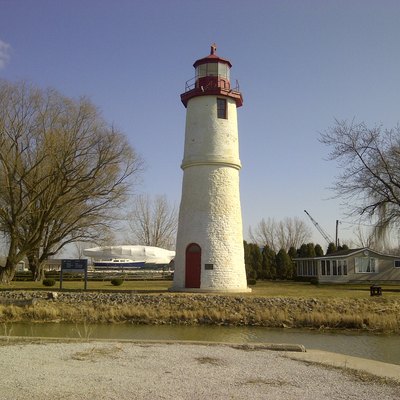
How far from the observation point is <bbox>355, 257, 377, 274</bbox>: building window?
4084 centimetres

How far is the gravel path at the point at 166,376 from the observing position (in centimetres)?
735

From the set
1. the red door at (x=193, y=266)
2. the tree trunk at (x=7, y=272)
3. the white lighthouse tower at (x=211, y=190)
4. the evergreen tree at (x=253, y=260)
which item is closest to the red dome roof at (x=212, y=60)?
the white lighthouse tower at (x=211, y=190)

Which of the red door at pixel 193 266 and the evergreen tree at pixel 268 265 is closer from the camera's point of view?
the red door at pixel 193 266

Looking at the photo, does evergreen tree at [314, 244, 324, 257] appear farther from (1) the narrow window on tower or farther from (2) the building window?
(1) the narrow window on tower

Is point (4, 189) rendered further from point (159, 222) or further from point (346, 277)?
point (159, 222)

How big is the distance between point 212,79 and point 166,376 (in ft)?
72.3

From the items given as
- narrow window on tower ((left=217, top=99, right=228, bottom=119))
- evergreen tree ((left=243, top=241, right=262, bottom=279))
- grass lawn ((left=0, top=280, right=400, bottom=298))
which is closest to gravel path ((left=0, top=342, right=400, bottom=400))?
grass lawn ((left=0, top=280, right=400, bottom=298))

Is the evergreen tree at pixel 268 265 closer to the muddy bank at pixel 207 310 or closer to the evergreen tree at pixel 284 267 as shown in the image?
the evergreen tree at pixel 284 267

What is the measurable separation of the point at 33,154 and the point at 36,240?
5.67 meters

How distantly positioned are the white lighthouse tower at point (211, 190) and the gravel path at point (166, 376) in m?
14.8

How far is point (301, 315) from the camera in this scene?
807 inches

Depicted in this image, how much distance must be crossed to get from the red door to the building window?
64.5 feet

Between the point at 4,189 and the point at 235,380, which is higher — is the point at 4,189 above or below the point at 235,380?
above

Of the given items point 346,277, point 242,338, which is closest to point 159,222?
point 346,277
